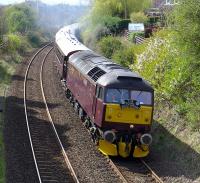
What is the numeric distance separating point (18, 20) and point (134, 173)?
59639 millimetres

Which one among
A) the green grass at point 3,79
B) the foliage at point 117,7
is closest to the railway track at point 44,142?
the green grass at point 3,79

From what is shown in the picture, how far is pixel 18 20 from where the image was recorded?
235 feet

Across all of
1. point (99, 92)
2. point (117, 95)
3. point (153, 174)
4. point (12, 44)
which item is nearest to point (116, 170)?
point (153, 174)

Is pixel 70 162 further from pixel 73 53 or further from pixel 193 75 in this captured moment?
pixel 73 53

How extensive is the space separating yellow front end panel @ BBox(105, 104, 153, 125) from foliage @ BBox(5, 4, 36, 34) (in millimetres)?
54288

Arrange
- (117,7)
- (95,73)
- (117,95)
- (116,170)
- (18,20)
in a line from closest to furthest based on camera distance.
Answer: (116,170) → (117,95) → (95,73) → (117,7) → (18,20)

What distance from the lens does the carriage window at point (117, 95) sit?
16172 mm

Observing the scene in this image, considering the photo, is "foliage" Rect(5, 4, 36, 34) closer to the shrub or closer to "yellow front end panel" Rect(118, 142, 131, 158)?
the shrub

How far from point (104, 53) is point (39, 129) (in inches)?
616

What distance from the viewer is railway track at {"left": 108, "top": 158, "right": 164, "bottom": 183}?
14649 mm

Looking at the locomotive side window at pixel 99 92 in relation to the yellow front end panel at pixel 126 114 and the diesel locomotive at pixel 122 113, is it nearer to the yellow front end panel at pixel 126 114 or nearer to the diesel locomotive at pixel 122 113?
the diesel locomotive at pixel 122 113

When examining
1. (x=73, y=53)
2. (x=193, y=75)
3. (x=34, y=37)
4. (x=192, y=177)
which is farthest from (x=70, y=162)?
(x=34, y=37)

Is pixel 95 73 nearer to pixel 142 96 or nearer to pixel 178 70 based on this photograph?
pixel 142 96

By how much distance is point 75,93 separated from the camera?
2205 cm
